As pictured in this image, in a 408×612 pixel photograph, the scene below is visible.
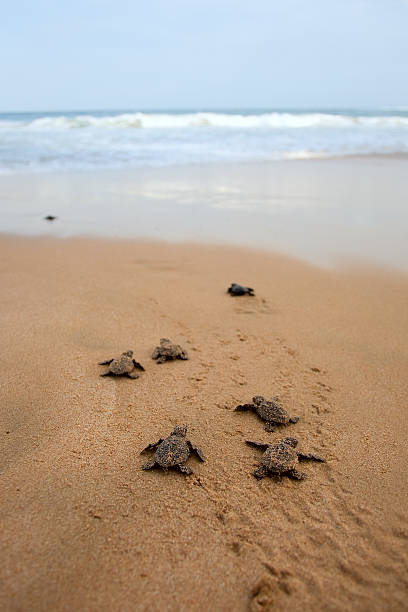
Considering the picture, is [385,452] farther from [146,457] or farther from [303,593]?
[146,457]

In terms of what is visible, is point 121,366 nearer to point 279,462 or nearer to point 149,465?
point 149,465

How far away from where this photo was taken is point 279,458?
2.02 m

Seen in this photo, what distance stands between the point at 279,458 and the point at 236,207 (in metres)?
5.66

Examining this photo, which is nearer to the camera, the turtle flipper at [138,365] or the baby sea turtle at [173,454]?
the baby sea turtle at [173,454]

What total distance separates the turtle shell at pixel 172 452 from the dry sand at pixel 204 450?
0.09 m

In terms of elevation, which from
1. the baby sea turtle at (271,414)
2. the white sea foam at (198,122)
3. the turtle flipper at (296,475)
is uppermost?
the white sea foam at (198,122)

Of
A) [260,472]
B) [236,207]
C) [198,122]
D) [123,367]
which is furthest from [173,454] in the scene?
[198,122]

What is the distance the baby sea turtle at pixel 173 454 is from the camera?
203 cm

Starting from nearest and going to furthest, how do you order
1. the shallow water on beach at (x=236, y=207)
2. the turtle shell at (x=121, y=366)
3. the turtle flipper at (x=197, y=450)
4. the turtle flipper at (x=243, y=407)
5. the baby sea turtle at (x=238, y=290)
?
the turtle flipper at (x=197, y=450) → the turtle flipper at (x=243, y=407) → the turtle shell at (x=121, y=366) → the baby sea turtle at (x=238, y=290) → the shallow water on beach at (x=236, y=207)

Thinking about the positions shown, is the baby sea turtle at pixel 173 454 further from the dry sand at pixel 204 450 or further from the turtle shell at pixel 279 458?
the turtle shell at pixel 279 458

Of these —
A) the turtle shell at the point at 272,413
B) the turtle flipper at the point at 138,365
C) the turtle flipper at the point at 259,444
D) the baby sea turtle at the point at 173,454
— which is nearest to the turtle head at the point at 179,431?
the baby sea turtle at the point at 173,454

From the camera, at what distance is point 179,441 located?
6.86 ft

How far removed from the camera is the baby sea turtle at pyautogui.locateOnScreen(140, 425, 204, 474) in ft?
6.66

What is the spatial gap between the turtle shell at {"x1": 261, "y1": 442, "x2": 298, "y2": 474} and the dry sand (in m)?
0.08
